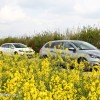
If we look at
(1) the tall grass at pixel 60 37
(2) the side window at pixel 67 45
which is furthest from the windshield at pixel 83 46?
(1) the tall grass at pixel 60 37

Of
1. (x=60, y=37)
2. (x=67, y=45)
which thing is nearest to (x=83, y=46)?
(x=67, y=45)

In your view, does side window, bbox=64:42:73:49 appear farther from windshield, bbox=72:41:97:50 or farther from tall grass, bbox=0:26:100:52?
tall grass, bbox=0:26:100:52

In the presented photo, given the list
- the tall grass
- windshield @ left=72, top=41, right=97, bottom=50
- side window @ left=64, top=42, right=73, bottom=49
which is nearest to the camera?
windshield @ left=72, top=41, right=97, bottom=50

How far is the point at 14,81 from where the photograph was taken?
5816 mm

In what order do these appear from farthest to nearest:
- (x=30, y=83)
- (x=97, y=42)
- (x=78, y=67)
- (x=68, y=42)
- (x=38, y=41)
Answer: (x=38, y=41)
(x=97, y=42)
(x=68, y=42)
(x=78, y=67)
(x=30, y=83)

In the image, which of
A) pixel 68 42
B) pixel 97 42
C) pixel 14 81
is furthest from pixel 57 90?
pixel 97 42

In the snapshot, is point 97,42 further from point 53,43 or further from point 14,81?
point 14,81

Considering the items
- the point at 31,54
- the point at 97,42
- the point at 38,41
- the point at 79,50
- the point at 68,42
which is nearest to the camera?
the point at 31,54

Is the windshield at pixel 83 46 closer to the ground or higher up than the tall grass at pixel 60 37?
closer to the ground

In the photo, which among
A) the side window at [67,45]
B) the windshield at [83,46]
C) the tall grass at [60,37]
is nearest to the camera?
the windshield at [83,46]

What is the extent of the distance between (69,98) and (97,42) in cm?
2443

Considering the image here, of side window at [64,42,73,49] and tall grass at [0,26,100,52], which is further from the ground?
tall grass at [0,26,100,52]

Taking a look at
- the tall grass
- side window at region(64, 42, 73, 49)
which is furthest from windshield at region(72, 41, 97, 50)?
the tall grass

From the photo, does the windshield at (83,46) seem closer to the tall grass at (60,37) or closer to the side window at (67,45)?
the side window at (67,45)
